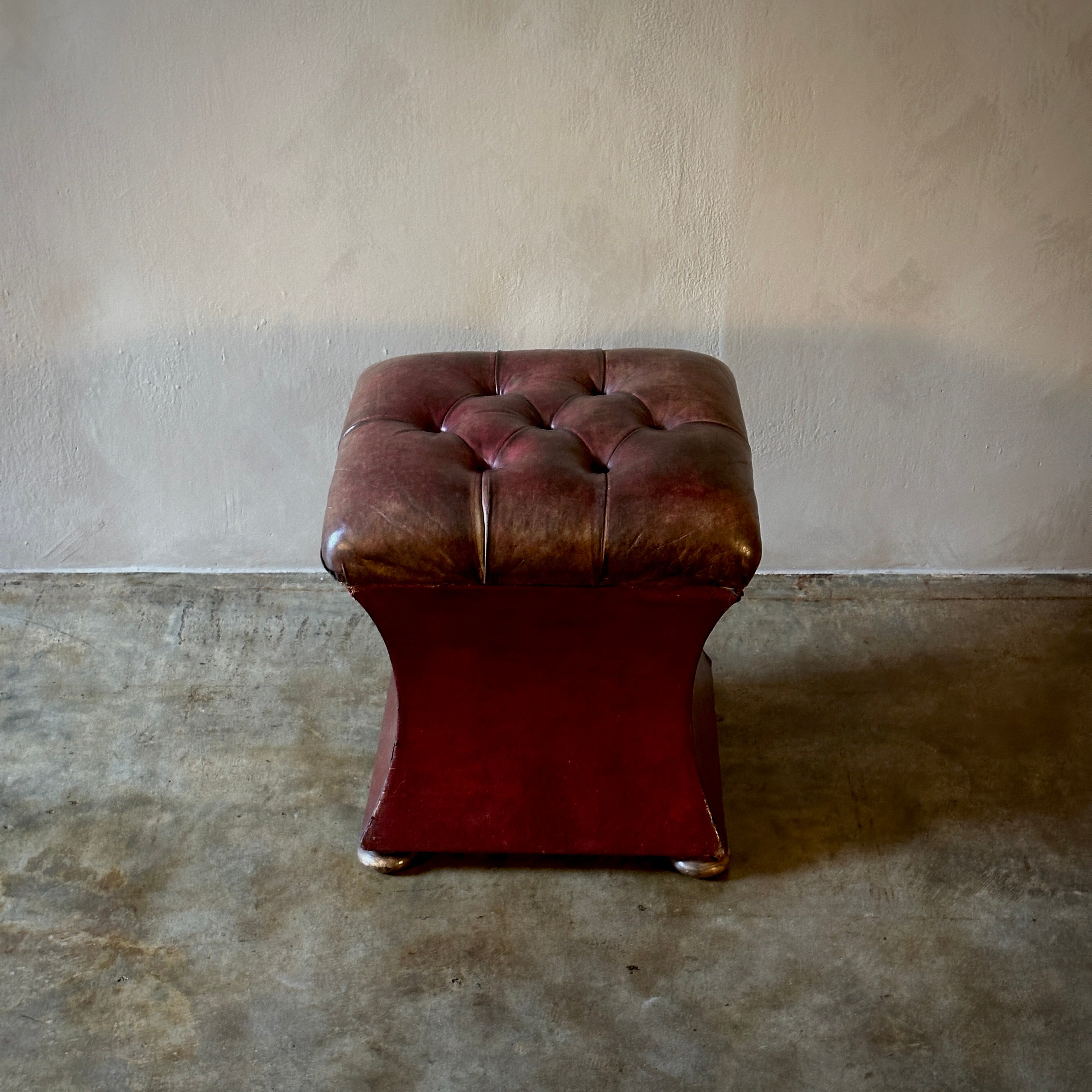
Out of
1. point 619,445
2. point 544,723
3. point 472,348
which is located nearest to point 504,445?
point 619,445

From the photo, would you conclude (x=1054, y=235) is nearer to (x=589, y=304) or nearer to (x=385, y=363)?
(x=589, y=304)

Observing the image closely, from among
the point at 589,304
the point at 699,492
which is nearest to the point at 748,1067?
the point at 699,492

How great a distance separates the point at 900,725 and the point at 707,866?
517 millimetres

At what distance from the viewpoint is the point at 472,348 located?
2180 mm

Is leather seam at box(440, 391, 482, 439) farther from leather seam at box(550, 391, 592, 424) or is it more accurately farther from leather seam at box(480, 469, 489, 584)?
leather seam at box(480, 469, 489, 584)

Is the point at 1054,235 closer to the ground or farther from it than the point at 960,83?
closer to the ground

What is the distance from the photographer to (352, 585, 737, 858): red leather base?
5.08 feet

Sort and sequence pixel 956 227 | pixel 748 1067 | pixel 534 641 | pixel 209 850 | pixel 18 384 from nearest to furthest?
pixel 748 1067, pixel 534 641, pixel 209 850, pixel 956 227, pixel 18 384

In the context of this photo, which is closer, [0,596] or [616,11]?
[616,11]

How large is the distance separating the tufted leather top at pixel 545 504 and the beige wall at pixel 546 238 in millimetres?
557

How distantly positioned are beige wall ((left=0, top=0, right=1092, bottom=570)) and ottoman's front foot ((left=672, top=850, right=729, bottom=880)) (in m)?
0.86

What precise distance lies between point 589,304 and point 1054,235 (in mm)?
833

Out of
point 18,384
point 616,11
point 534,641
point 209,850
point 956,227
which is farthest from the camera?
point 18,384

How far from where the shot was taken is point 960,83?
196cm
